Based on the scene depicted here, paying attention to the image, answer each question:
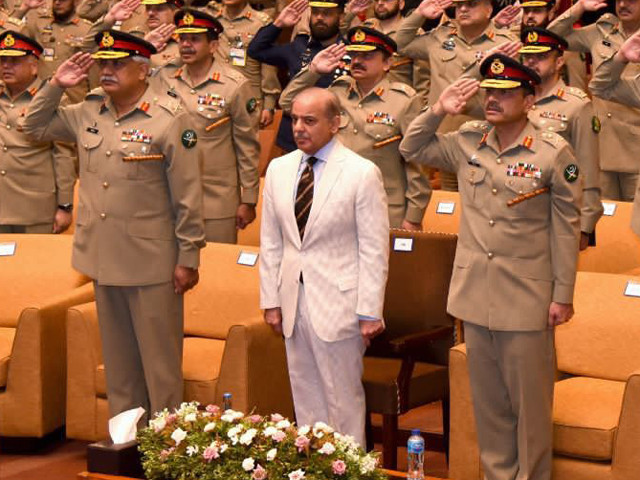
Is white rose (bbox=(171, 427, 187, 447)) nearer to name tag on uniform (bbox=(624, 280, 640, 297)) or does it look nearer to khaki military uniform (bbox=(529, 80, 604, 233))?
name tag on uniform (bbox=(624, 280, 640, 297))

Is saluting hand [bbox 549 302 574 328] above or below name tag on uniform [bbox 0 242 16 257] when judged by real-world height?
below

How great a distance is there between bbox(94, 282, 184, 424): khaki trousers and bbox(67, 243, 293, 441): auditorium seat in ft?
0.56

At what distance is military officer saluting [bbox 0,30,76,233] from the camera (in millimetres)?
6922

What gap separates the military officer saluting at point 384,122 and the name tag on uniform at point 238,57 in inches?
98.4

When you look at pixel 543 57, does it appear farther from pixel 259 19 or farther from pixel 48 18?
pixel 48 18

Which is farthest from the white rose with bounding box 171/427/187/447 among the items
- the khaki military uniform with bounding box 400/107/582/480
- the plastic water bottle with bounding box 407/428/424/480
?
the khaki military uniform with bounding box 400/107/582/480

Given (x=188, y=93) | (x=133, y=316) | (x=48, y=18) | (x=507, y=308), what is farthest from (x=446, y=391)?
(x=48, y=18)

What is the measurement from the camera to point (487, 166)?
191 inches

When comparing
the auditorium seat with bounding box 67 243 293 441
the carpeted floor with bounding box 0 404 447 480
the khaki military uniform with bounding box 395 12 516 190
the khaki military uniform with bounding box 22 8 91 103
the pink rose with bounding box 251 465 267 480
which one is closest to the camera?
the pink rose with bounding box 251 465 267 480

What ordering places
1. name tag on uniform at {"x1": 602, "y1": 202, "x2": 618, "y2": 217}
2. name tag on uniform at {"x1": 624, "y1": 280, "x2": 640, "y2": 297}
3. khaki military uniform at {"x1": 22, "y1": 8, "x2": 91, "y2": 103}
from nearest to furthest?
name tag on uniform at {"x1": 624, "y1": 280, "x2": 640, "y2": 297}, name tag on uniform at {"x1": 602, "y1": 202, "x2": 618, "y2": 217}, khaki military uniform at {"x1": 22, "y1": 8, "x2": 91, "y2": 103}

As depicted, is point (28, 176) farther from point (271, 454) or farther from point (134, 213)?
point (271, 454)

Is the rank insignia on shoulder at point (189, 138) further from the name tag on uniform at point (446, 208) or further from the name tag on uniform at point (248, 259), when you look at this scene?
the name tag on uniform at point (446, 208)

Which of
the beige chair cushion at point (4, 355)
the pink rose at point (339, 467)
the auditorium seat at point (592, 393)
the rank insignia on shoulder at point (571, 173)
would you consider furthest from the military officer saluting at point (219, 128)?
the pink rose at point (339, 467)

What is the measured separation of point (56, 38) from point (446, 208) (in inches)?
196
